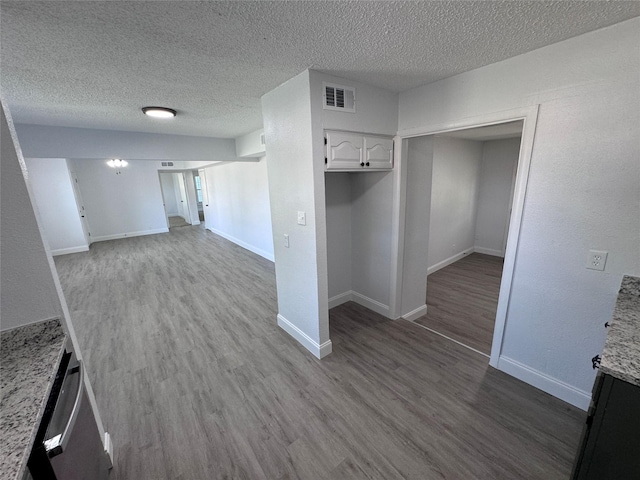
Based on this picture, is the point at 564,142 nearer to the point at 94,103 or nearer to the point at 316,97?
the point at 316,97

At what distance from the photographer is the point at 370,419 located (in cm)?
188

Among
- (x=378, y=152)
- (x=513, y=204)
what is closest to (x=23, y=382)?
(x=378, y=152)

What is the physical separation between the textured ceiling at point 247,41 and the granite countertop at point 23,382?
1483 millimetres

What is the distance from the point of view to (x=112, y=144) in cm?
371

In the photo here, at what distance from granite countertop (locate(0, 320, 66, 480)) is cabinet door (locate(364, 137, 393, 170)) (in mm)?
2445

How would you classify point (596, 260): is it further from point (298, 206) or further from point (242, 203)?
point (242, 203)

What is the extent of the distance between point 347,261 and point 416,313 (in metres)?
1.08

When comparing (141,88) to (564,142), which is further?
(141,88)

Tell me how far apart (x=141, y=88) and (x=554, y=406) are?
4.13m

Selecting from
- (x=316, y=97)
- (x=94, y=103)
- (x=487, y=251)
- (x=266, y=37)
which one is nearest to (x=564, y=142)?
(x=316, y=97)

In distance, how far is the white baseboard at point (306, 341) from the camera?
8.32ft

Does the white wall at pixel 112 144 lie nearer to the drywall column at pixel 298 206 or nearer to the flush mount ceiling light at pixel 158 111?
the flush mount ceiling light at pixel 158 111

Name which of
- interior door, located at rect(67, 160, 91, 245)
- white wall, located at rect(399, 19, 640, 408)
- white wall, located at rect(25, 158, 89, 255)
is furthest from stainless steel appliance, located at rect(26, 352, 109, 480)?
interior door, located at rect(67, 160, 91, 245)

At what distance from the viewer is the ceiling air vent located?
210cm
